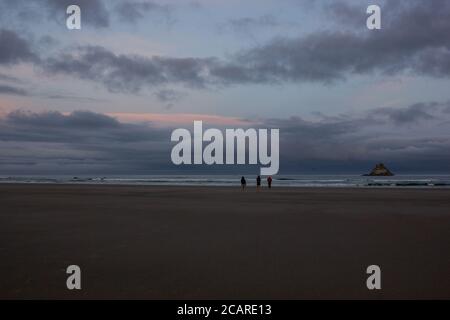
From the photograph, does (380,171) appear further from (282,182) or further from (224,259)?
(224,259)

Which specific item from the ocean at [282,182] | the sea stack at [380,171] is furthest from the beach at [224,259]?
the sea stack at [380,171]

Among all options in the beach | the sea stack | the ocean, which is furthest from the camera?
the sea stack

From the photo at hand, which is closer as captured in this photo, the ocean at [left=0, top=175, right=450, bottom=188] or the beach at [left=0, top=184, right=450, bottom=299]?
the beach at [left=0, top=184, right=450, bottom=299]

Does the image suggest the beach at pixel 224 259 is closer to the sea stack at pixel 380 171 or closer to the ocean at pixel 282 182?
the ocean at pixel 282 182

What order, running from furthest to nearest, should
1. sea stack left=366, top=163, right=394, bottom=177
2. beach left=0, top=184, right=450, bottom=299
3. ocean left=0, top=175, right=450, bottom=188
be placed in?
sea stack left=366, top=163, right=394, bottom=177 < ocean left=0, top=175, right=450, bottom=188 < beach left=0, top=184, right=450, bottom=299

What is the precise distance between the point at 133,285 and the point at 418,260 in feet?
19.6

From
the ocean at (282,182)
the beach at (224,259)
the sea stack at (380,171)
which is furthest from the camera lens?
the sea stack at (380,171)

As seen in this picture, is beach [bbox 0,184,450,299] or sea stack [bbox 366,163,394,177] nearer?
beach [bbox 0,184,450,299]

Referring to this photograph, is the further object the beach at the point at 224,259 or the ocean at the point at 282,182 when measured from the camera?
the ocean at the point at 282,182

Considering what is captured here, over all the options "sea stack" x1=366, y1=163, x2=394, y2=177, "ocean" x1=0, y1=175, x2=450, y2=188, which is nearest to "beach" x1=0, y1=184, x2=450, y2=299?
"ocean" x1=0, y1=175, x2=450, y2=188

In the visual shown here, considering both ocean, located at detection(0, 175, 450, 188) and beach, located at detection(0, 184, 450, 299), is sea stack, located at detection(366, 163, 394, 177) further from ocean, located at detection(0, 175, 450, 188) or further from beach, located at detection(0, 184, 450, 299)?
beach, located at detection(0, 184, 450, 299)

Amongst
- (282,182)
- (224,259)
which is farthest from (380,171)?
(224,259)
